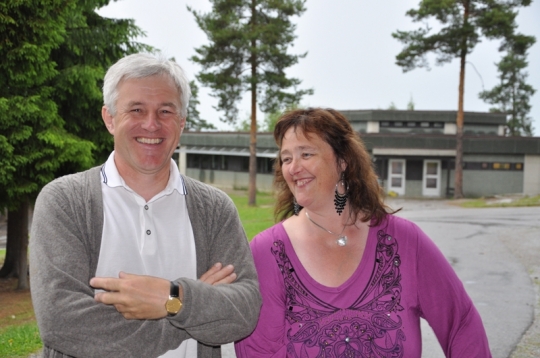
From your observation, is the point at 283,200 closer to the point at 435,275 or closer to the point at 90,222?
the point at 435,275

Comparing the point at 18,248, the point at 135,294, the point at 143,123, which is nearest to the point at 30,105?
the point at 18,248

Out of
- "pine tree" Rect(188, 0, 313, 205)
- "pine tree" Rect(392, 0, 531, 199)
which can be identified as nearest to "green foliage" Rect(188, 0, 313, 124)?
"pine tree" Rect(188, 0, 313, 205)

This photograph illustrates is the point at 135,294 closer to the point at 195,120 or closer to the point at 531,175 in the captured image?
the point at 531,175

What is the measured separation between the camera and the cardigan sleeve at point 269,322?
2842mm

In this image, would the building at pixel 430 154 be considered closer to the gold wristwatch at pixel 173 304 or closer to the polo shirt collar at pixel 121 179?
the polo shirt collar at pixel 121 179

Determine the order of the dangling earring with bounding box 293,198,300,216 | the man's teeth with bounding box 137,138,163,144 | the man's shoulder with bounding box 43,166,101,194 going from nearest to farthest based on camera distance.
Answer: the man's shoulder with bounding box 43,166,101,194, the man's teeth with bounding box 137,138,163,144, the dangling earring with bounding box 293,198,300,216

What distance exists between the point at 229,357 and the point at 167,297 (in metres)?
3.73

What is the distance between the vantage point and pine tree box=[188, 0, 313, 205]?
27.5m

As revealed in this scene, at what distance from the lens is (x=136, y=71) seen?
8.49 ft

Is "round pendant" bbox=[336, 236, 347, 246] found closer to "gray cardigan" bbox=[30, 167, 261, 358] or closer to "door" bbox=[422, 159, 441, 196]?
"gray cardigan" bbox=[30, 167, 261, 358]

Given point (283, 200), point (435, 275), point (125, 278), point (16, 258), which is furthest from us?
point (16, 258)

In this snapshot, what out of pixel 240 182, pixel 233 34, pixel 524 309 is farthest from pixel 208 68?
pixel 524 309

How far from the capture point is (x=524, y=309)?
754 cm

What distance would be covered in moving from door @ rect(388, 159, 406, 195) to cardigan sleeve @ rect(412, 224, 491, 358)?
34792 mm
